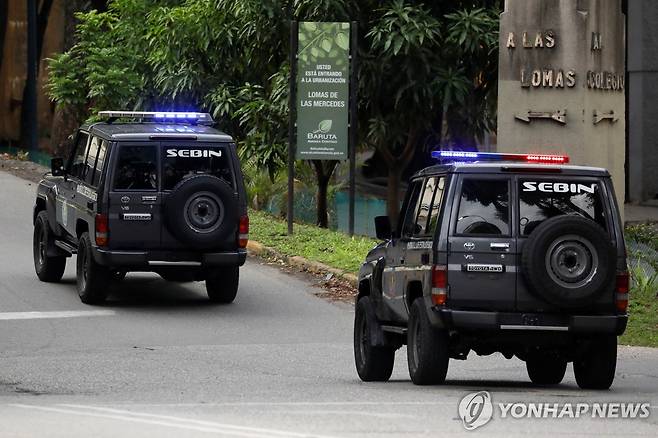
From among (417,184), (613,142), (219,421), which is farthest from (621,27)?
(219,421)

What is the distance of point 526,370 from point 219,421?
211 inches

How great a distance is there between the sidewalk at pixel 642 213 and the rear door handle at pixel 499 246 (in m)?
19.6

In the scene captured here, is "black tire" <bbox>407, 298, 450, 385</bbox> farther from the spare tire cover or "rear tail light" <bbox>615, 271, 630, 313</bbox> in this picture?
"rear tail light" <bbox>615, 271, 630, 313</bbox>

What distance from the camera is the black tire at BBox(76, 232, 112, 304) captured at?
18797 millimetres

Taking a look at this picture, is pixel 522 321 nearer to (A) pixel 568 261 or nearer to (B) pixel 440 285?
(A) pixel 568 261

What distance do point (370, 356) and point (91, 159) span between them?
22.3ft

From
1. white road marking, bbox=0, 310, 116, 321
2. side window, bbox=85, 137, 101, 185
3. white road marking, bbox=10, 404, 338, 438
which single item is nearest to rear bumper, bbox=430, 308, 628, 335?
white road marking, bbox=10, 404, 338, 438

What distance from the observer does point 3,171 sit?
112 ft

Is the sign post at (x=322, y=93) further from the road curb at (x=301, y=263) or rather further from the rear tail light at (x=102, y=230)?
the rear tail light at (x=102, y=230)

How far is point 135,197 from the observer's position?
729 inches

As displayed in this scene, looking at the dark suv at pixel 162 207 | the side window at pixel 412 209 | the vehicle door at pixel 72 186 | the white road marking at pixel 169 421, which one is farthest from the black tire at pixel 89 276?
the white road marking at pixel 169 421

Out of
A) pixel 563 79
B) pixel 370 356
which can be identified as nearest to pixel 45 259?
pixel 563 79

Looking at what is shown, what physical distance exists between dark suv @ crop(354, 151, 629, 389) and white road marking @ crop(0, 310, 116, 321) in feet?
21.9

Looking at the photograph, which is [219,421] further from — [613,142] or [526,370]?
[613,142]
